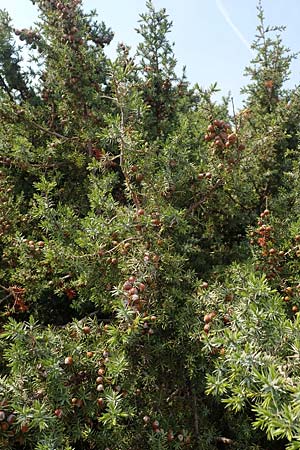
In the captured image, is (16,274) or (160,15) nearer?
(16,274)

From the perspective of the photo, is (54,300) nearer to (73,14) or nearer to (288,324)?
(288,324)

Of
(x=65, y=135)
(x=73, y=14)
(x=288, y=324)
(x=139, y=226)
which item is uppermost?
(x=73, y=14)

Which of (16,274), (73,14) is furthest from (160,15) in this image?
(16,274)

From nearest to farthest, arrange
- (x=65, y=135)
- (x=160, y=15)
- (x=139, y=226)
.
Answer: (x=139, y=226) < (x=65, y=135) < (x=160, y=15)

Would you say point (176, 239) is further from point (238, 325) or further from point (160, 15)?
point (160, 15)

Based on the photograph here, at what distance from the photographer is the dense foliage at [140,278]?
5.93 feet

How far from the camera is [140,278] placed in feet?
7.13

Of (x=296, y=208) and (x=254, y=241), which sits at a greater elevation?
(x=296, y=208)

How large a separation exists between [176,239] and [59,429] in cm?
122

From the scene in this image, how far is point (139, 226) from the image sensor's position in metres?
2.33

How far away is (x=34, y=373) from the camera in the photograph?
1971mm

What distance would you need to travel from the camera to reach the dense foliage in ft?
5.93

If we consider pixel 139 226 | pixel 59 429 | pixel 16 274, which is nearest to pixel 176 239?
pixel 139 226

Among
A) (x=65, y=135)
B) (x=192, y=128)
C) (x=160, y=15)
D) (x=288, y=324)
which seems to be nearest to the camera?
(x=288, y=324)
